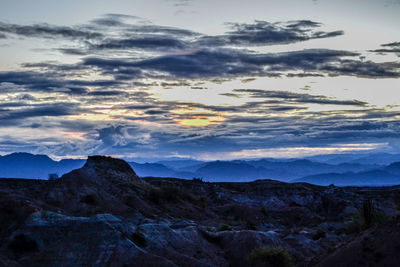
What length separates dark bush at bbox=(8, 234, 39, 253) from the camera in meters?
45.5

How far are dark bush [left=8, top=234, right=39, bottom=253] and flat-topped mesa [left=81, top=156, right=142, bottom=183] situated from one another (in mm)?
39935

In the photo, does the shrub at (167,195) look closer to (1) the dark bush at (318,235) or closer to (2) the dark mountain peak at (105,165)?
(2) the dark mountain peak at (105,165)

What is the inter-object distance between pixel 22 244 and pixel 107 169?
167ft

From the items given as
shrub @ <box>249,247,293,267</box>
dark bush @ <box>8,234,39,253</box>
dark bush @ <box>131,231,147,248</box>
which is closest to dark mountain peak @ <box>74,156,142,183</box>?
dark bush @ <box>131,231,147,248</box>

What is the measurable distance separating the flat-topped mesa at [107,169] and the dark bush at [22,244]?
131 ft

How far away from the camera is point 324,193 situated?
413 ft

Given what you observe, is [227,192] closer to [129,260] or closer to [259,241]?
[259,241]

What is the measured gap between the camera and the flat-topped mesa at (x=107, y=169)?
89.6 m

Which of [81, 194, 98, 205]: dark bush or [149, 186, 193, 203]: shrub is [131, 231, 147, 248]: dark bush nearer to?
[81, 194, 98, 205]: dark bush

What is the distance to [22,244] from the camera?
46.0 m

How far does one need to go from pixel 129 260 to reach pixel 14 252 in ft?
39.7

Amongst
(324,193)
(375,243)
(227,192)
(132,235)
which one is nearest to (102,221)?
(132,235)

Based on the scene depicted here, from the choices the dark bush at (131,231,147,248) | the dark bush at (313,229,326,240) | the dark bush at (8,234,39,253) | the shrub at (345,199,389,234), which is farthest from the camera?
the dark bush at (313,229,326,240)

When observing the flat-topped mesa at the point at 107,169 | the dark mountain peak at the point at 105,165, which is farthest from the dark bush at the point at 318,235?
the dark mountain peak at the point at 105,165
